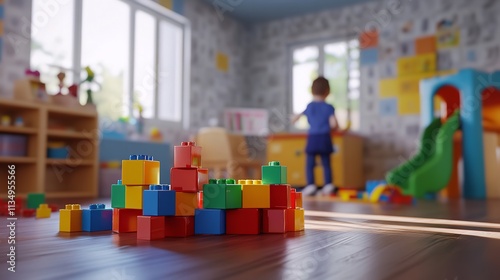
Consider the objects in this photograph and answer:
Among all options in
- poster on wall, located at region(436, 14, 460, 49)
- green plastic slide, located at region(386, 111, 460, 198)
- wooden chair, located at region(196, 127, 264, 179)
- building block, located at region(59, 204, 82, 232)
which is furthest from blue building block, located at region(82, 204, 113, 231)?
poster on wall, located at region(436, 14, 460, 49)

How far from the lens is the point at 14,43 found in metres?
3.40

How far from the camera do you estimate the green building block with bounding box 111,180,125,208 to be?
1182 mm

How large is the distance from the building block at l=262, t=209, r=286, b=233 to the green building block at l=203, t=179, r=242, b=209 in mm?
96

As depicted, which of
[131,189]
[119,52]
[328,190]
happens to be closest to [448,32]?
[328,190]

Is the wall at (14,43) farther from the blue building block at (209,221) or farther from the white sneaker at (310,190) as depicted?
the blue building block at (209,221)

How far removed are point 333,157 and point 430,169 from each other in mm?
1443

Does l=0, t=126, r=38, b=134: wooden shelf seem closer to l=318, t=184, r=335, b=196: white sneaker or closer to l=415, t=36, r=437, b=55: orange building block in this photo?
A: l=318, t=184, r=335, b=196: white sneaker

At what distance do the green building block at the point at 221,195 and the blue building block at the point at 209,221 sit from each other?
16mm

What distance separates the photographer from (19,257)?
84 cm

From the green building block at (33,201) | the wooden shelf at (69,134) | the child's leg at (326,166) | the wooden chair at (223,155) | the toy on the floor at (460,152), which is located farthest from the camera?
the wooden chair at (223,155)

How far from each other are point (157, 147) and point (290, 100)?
7.03 ft

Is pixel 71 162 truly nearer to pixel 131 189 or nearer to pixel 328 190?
pixel 328 190

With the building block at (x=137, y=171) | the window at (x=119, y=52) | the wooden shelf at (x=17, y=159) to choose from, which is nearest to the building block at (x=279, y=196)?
the building block at (x=137, y=171)

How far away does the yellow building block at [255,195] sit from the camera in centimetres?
120
